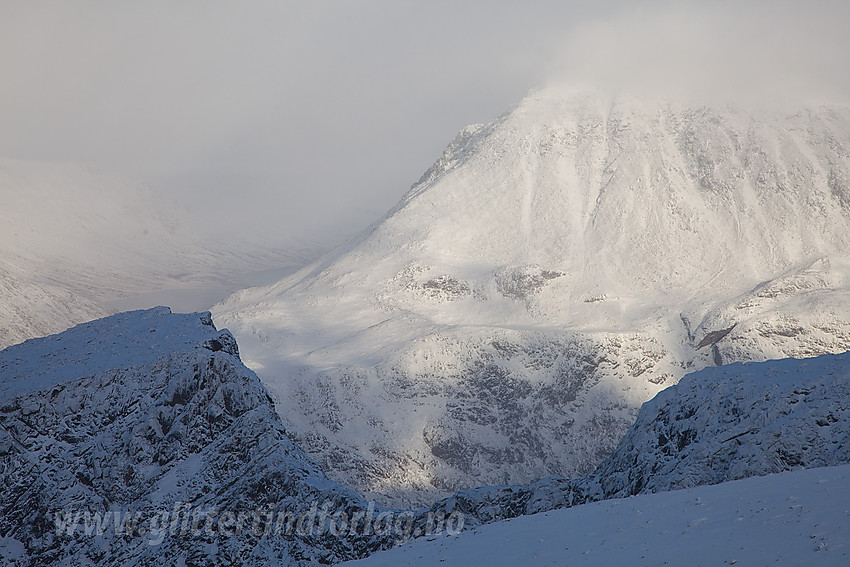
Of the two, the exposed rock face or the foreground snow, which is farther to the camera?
the exposed rock face

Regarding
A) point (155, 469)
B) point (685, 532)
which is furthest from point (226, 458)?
point (685, 532)

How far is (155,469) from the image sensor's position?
2692 inches

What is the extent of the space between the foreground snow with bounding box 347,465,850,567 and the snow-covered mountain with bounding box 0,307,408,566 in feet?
67.9

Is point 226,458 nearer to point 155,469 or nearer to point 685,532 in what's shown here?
point 155,469

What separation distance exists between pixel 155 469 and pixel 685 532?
52135 mm

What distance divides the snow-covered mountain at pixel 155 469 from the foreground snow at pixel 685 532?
67.9 ft

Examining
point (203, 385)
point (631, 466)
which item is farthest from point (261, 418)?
point (631, 466)

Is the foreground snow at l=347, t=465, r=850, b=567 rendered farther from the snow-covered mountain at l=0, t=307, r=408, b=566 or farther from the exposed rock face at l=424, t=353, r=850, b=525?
the snow-covered mountain at l=0, t=307, r=408, b=566

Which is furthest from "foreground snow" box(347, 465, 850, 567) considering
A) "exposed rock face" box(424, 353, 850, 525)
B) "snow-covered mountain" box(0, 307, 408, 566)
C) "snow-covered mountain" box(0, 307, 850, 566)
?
"snow-covered mountain" box(0, 307, 408, 566)

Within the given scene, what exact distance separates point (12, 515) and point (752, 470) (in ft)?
211

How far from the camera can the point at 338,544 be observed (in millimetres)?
62688

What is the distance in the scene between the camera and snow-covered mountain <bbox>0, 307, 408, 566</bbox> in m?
63.1

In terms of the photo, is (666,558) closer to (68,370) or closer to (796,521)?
(796,521)

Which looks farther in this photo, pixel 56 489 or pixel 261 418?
pixel 261 418
